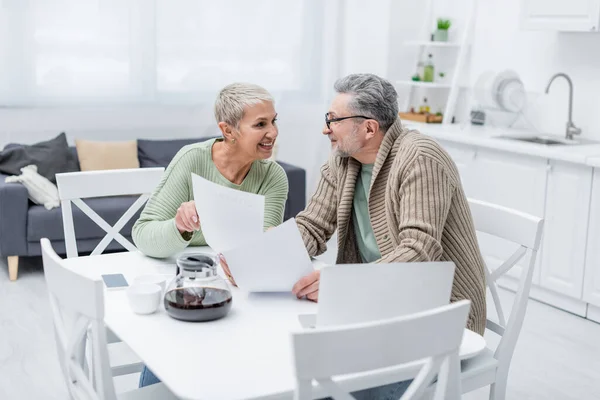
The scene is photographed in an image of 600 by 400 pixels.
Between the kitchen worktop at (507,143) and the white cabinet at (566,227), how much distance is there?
64mm

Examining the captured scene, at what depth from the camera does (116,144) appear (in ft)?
15.9

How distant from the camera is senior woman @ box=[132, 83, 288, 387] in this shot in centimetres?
236

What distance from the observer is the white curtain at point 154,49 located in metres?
4.82

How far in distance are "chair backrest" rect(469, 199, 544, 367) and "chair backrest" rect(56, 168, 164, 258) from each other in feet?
3.60

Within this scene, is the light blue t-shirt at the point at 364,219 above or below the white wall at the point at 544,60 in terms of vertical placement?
below

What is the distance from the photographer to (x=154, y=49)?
206 inches

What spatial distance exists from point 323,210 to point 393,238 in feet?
1.00

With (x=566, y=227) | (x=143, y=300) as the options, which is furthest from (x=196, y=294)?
(x=566, y=227)

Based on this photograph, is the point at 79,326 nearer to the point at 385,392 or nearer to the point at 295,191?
A: the point at 385,392

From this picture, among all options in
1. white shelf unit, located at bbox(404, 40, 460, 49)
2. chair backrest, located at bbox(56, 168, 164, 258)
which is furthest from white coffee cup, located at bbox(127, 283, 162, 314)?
white shelf unit, located at bbox(404, 40, 460, 49)

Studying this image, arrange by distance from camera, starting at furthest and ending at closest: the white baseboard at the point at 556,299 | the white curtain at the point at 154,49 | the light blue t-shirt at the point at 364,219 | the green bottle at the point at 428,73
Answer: the green bottle at the point at 428,73, the white curtain at the point at 154,49, the white baseboard at the point at 556,299, the light blue t-shirt at the point at 364,219

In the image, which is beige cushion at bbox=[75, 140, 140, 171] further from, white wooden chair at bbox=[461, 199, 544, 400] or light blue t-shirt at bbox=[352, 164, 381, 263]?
white wooden chair at bbox=[461, 199, 544, 400]

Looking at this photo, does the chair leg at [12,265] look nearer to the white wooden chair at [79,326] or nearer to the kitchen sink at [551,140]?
the white wooden chair at [79,326]

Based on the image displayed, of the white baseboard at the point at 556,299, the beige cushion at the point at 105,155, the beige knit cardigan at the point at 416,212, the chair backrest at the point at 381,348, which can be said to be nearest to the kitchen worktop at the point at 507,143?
the white baseboard at the point at 556,299
